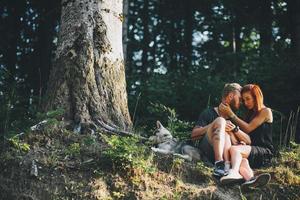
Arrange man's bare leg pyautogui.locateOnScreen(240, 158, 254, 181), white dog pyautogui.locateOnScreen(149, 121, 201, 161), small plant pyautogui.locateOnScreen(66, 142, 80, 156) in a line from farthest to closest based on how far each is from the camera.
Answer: white dog pyautogui.locateOnScreen(149, 121, 201, 161), man's bare leg pyautogui.locateOnScreen(240, 158, 254, 181), small plant pyautogui.locateOnScreen(66, 142, 80, 156)

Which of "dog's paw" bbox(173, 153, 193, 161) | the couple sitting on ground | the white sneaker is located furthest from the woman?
"dog's paw" bbox(173, 153, 193, 161)

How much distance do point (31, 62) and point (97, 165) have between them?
11093 mm

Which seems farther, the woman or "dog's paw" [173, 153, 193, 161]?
the woman

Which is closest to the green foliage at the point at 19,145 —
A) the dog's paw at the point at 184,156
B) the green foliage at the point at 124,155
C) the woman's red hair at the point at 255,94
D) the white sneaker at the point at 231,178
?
the green foliage at the point at 124,155

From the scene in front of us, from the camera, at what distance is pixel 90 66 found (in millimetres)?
6855

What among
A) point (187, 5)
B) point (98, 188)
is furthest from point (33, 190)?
point (187, 5)

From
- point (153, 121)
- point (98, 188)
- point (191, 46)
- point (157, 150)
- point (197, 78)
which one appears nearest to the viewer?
point (98, 188)

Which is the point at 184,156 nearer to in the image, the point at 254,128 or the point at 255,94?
the point at 254,128

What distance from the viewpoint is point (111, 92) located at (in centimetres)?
695

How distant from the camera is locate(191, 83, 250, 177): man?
625 centimetres

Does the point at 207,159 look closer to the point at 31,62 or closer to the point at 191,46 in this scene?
the point at 31,62

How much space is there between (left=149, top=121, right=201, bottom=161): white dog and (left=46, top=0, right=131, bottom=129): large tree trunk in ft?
1.62

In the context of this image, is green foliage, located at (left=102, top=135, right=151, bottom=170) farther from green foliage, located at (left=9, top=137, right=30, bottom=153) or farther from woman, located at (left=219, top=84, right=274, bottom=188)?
woman, located at (left=219, top=84, right=274, bottom=188)

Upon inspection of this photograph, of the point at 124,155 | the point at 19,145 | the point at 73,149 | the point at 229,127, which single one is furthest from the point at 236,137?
the point at 19,145
